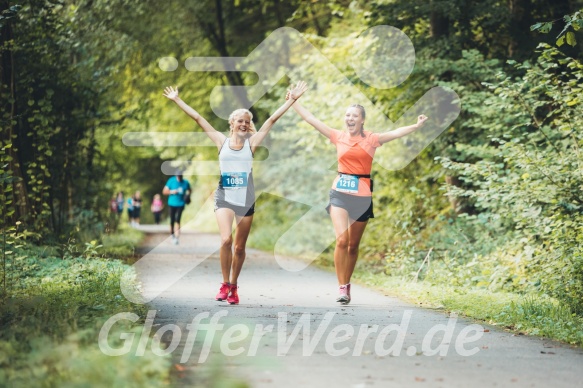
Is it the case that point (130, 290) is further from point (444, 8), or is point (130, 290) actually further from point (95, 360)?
point (444, 8)

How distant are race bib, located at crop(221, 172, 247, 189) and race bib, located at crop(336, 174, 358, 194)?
1242 mm

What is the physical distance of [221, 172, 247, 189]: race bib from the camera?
408 inches

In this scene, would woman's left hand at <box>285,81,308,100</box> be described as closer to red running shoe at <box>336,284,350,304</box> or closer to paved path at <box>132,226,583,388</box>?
red running shoe at <box>336,284,350,304</box>

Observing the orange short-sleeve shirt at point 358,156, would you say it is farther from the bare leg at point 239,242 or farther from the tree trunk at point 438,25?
the tree trunk at point 438,25

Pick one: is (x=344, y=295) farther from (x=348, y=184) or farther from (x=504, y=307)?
(x=504, y=307)

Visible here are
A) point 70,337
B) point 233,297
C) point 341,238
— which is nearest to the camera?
point 70,337

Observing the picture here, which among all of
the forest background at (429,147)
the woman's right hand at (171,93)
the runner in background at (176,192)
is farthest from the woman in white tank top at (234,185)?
the runner in background at (176,192)

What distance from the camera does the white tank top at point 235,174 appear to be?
34.0 feet

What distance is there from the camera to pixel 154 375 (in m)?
5.66

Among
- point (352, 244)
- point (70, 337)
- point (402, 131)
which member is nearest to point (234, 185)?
point (352, 244)

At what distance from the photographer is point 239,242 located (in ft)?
34.9

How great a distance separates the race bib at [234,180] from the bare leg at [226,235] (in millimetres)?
306

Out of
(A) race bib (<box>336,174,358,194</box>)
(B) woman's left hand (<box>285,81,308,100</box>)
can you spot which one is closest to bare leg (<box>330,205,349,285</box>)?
(A) race bib (<box>336,174,358,194</box>)

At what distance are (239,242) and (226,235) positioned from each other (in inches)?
12.0
